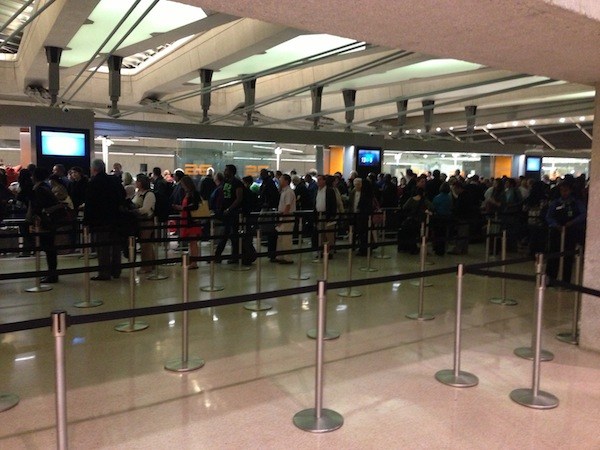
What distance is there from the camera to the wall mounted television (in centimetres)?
1060

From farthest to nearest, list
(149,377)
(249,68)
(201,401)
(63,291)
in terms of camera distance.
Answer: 1. (249,68)
2. (63,291)
3. (149,377)
4. (201,401)

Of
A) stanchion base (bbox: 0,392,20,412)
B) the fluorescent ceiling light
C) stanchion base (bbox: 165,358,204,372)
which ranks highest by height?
the fluorescent ceiling light

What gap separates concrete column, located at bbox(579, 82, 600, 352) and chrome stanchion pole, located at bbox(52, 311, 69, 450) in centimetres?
478

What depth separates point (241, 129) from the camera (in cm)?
1399

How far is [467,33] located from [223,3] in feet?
5.38

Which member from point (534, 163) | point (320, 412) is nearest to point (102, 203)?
point (320, 412)

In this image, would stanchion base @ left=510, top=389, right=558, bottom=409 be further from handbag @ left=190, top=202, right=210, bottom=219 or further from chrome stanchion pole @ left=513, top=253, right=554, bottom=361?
handbag @ left=190, top=202, right=210, bottom=219

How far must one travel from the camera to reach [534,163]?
24.5 meters

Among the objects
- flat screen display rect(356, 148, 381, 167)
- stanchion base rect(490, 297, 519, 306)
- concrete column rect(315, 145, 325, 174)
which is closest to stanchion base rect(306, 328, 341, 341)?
stanchion base rect(490, 297, 519, 306)

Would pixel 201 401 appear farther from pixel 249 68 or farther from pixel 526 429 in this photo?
pixel 249 68

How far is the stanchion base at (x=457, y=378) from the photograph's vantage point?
4.28 metres

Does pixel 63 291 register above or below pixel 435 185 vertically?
below

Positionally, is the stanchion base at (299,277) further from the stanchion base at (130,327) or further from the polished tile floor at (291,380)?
the stanchion base at (130,327)

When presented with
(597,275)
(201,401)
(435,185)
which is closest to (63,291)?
(201,401)
